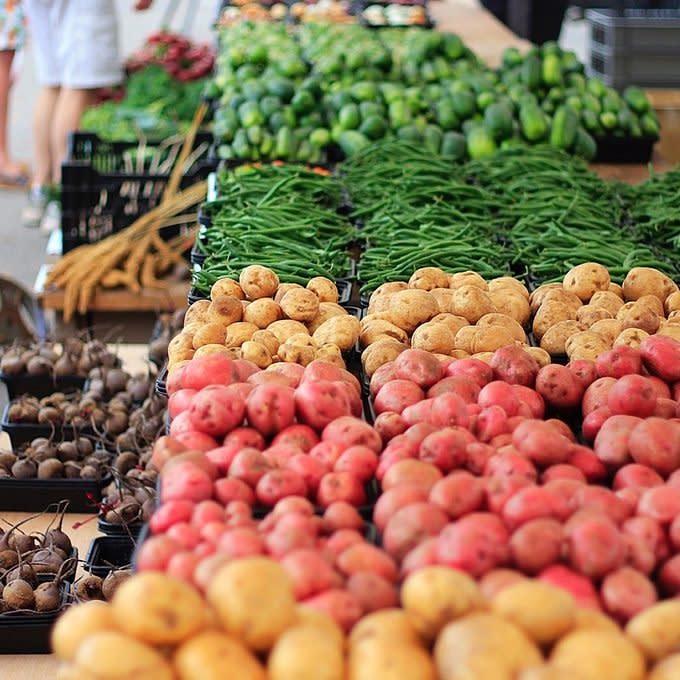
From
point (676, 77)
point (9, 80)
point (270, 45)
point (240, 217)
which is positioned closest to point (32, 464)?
point (240, 217)

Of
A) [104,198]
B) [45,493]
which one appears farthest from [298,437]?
[104,198]

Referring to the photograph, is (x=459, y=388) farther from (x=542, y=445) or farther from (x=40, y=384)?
(x=40, y=384)

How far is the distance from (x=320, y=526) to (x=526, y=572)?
31cm

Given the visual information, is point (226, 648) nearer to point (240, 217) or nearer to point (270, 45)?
point (240, 217)

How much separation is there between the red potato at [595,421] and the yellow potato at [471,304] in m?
0.63

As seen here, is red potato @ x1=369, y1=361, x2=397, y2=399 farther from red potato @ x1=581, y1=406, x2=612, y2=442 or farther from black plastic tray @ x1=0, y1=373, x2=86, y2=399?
black plastic tray @ x1=0, y1=373, x2=86, y2=399

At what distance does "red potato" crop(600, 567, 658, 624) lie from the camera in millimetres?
1432

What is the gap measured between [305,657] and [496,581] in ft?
0.94

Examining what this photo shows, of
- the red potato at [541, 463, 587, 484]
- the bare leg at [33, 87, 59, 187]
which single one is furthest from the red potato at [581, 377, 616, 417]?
the bare leg at [33, 87, 59, 187]

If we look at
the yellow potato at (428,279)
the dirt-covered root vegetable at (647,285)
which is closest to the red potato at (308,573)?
the yellow potato at (428,279)

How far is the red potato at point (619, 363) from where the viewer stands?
7.30 ft

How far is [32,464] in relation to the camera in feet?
9.80

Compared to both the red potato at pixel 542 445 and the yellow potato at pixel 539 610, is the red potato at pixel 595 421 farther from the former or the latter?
the yellow potato at pixel 539 610

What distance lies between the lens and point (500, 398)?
6.69 ft
